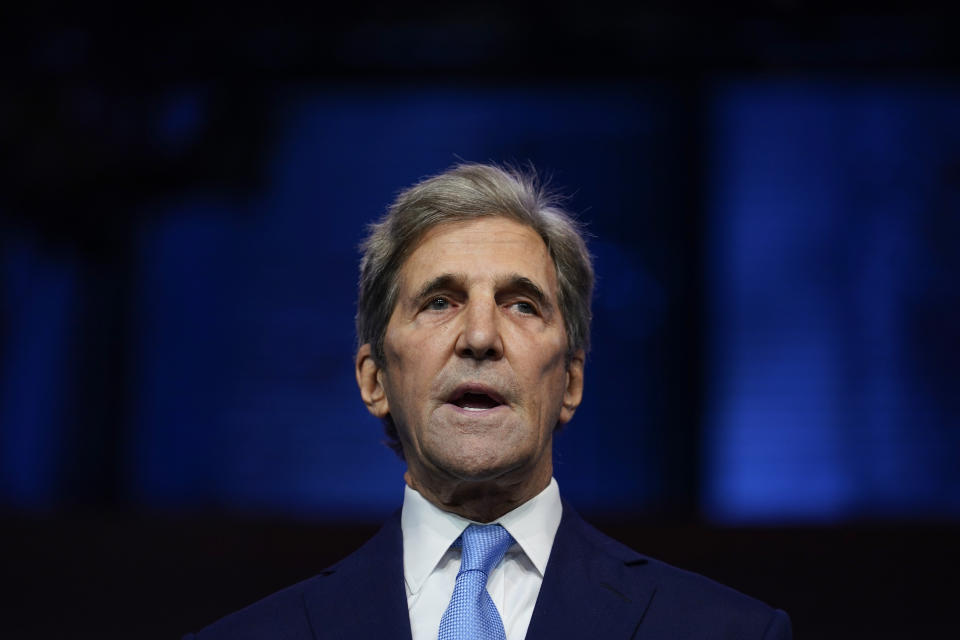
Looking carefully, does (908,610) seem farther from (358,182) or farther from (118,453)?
(118,453)

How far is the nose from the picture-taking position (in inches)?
68.2

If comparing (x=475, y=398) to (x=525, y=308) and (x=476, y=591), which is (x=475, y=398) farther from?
(x=476, y=591)

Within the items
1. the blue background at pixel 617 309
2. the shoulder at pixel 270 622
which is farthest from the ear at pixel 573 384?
the blue background at pixel 617 309

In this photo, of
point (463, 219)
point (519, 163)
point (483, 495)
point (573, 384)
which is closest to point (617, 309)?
point (519, 163)

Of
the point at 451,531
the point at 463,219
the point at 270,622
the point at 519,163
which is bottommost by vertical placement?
the point at 270,622

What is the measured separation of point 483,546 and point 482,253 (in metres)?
0.43

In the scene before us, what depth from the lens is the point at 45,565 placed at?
2.89m

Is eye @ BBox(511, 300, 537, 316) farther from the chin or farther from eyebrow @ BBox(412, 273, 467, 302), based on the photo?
the chin

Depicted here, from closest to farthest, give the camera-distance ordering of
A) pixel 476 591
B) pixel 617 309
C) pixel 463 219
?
pixel 476 591 < pixel 463 219 < pixel 617 309

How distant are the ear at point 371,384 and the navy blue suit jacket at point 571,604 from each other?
23 centimetres

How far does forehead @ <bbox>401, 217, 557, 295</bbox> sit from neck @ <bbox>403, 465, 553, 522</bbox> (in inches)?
11.8

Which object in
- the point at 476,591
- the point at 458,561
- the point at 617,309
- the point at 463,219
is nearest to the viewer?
the point at 476,591

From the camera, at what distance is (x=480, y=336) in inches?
68.1

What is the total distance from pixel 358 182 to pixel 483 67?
19.5 inches
